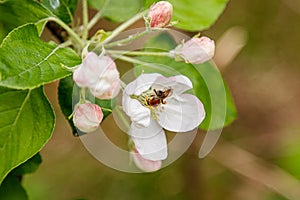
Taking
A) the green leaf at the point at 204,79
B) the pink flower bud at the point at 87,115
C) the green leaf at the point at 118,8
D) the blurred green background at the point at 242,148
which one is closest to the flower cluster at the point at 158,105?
the pink flower bud at the point at 87,115

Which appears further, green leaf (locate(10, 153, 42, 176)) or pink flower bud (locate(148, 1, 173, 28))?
green leaf (locate(10, 153, 42, 176))

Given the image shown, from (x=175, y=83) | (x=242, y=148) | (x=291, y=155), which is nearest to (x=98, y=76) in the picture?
(x=175, y=83)

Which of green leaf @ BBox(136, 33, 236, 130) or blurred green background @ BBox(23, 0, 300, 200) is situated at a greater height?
green leaf @ BBox(136, 33, 236, 130)

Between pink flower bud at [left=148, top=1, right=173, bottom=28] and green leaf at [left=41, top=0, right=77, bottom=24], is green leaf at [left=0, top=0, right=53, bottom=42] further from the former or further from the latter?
pink flower bud at [left=148, top=1, right=173, bottom=28]

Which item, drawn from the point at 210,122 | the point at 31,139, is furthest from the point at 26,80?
the point at 210,122

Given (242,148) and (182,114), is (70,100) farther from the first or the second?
(242,148)

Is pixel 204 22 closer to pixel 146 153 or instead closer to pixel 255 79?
pixel 146 153

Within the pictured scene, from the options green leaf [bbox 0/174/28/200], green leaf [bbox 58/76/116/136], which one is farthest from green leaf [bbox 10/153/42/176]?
green leaf [bbox 58/76/116/136]
